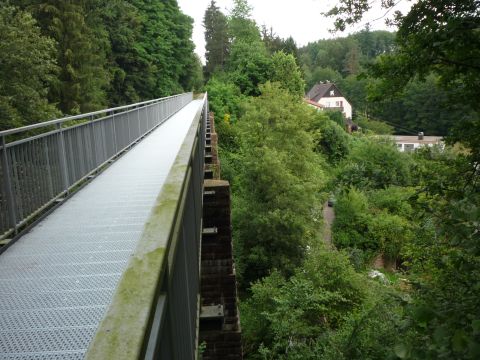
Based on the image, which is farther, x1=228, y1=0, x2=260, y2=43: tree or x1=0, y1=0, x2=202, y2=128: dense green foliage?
x1=228, y1=0, x2=260, y2=43: tree

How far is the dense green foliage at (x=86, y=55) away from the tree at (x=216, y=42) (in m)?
18.8

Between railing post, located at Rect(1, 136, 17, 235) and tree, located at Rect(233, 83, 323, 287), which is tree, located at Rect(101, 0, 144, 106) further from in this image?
railing post, located at Rect(1, 136, 17, 235)

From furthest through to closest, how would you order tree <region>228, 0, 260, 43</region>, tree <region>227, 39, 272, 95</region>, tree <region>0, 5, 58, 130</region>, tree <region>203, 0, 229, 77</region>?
tree <region>203, 0, 229, 77</region>
tree <region>228, 0, 260, 43</region>
tree <region>227, 39, 272, 95</region>
tree <region>0, 5, 58, 130</region>

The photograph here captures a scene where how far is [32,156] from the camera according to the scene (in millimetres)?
5727

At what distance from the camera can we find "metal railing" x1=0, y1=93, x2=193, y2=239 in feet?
16.4

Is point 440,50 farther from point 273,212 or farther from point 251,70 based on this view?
point 251,70

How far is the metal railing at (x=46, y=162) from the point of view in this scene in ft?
16.4

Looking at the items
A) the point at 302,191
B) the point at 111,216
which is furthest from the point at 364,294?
the point at 111,216

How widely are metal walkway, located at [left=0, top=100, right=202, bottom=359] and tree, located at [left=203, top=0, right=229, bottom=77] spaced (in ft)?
233

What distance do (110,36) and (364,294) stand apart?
101 feet

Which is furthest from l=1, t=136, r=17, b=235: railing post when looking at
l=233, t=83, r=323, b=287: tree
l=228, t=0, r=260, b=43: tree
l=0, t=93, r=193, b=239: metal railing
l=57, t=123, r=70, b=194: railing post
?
l=228, t=0, r=260, b=43: tree

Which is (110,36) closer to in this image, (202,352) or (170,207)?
(202,352)

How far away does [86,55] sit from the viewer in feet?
94.1

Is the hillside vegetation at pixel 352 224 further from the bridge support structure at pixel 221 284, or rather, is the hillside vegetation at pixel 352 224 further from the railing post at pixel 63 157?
the railing post at pixel 63 157
